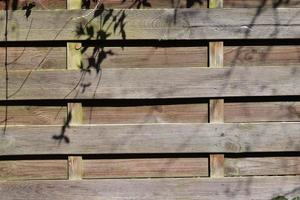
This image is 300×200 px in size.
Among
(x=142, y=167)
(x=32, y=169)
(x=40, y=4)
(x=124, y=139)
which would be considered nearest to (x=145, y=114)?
(x=124, y=139)

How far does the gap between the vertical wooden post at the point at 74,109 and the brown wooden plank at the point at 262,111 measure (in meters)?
1.07

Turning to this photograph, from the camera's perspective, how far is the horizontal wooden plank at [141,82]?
11.3 ft

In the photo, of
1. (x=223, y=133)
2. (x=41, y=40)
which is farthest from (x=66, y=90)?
(x=223, y=133)

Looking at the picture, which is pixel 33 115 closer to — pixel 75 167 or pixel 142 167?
pixel 75 167

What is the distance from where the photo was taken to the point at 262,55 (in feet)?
11.6

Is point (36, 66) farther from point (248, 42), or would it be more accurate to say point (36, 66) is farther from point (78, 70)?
point (248, 42)

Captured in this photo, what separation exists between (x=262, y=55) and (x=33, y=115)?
1.69 metres

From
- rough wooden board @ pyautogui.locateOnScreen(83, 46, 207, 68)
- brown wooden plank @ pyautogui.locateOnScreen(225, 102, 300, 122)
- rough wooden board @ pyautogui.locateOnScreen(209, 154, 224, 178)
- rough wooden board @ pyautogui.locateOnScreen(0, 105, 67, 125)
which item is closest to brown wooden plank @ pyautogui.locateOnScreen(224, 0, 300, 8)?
rough wooden board @ pyautogui.locateOnScreen(83, 46, 207, 68)

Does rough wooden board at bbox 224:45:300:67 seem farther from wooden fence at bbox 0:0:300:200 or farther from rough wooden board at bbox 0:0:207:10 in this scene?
rough wooden board at bbox 0:0:207:10

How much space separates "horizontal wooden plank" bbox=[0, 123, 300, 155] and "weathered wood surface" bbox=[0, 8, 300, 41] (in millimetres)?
633

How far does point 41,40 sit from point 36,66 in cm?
19

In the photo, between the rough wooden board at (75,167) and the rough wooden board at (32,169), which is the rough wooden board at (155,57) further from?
the rough wooden board at (32,169)

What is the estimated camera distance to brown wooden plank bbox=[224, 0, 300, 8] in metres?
3.50

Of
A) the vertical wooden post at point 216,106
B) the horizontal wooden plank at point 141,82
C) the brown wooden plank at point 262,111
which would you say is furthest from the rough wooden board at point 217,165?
the horizontal wooden plank at point 141,82
